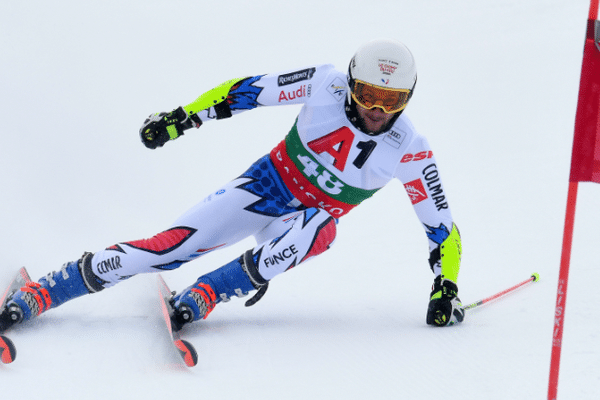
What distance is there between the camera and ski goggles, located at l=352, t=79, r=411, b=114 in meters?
3.05

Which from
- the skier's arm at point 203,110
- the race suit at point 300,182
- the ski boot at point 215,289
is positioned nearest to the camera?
the ski boot at point 215,289

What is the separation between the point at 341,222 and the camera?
18.7ft

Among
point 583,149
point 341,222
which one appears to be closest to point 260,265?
point 583,149

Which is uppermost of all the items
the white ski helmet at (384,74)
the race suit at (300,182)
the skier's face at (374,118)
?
the white ski helmet at (384,74)

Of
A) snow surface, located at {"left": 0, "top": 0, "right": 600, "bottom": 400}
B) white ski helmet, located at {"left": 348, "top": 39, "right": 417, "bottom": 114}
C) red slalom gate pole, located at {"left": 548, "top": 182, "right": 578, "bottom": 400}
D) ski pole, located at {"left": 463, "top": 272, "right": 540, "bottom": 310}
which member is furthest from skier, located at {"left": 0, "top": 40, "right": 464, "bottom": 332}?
red slalom gate pole, located at {"left": 548, "top": 182, "right": 578, "bottom": 400}

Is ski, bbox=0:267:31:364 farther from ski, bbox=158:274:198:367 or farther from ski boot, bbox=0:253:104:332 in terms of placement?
ski, bbox=158:274:198:367

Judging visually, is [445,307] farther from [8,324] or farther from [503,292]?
[8,324]

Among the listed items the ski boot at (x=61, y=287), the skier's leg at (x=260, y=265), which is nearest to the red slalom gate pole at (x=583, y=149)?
the skier's leg at (x=260, y=265)

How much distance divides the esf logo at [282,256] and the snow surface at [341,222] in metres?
0.37

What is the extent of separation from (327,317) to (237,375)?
102 cm

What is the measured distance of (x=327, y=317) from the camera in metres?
3.55

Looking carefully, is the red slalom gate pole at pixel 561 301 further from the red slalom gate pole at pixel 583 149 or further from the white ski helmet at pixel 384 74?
the white ski helmet at pixel 384 74

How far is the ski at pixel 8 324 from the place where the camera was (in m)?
2.57

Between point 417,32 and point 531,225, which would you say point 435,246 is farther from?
point 417,32
